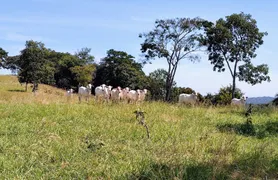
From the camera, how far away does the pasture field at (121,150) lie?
5016 millimetres

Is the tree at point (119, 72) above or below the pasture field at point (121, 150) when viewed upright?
above

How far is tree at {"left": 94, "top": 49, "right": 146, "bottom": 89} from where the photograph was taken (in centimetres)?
5922

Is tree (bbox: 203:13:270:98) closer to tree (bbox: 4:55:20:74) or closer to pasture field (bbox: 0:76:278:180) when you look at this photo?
pasture field (bbox: 0:76:278:180)

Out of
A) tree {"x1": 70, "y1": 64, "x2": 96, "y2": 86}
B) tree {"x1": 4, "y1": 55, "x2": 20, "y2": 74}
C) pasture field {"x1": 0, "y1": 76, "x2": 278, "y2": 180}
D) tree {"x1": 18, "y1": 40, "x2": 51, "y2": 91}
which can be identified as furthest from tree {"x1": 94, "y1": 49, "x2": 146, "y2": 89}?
pasture field {"x1": 0, "y1": 76, "x2": 278, "y2": 180}

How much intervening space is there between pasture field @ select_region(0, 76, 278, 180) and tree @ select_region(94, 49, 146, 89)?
159 feet

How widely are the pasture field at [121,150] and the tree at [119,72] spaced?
48602 mm

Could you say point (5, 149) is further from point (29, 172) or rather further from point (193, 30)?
point (193, 30)

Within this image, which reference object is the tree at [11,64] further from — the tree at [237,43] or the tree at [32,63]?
the tree at [237,43]

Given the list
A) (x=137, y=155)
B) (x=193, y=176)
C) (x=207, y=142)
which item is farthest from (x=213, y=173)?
(x=207, y=142)

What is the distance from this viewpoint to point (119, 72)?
2387 inches

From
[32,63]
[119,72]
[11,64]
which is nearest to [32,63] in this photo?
[32,63]

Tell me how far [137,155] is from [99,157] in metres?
0.66

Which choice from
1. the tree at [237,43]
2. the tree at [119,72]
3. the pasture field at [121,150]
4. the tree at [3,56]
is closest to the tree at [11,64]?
the tree at [3,56]

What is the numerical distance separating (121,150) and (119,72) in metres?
54.4
